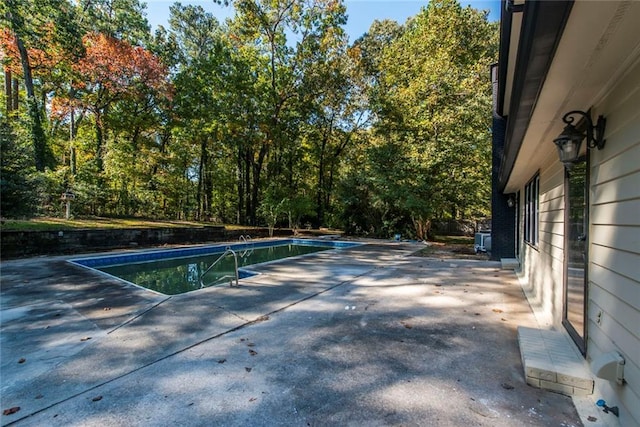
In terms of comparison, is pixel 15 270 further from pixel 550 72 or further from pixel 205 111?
pixel 205 111

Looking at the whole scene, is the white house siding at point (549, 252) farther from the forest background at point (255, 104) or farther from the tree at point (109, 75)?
the tree at point (109, 75)

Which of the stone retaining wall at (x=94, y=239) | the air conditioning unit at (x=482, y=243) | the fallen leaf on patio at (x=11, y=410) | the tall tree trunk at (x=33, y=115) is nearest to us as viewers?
the fallen leaf on patio at (x=11, y=410)

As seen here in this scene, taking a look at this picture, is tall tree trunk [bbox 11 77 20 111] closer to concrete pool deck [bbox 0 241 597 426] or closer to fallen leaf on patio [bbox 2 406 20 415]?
concrete pool deck [bbox 0 241 597 426]

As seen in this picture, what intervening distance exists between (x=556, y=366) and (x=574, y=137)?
1.72 meters

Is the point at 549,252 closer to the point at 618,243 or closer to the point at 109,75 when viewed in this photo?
the point at 618,243

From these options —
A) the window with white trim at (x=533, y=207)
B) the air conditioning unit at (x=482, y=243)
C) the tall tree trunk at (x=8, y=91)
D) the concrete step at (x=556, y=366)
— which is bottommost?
the concrete step at (x=556, y=366)

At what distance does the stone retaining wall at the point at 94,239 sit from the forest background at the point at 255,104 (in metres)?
1.65

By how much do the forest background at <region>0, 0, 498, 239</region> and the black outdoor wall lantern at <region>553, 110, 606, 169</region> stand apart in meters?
10.6

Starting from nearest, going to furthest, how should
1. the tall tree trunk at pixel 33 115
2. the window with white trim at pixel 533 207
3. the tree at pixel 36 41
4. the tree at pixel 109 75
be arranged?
the window with white trim at pixel 533 207 < the tree at pixel 36 41 < the tall tree trunk at pixel 33 115 < the tree at pixel 109 75

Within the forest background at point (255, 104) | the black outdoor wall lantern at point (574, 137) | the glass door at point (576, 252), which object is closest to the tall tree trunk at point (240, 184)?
the forest background at point (255, 104)

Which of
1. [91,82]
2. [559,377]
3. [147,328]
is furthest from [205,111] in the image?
[559,377]

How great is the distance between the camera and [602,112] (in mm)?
2146

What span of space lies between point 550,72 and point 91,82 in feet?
60.4

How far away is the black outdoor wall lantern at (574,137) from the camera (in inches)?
86.4
